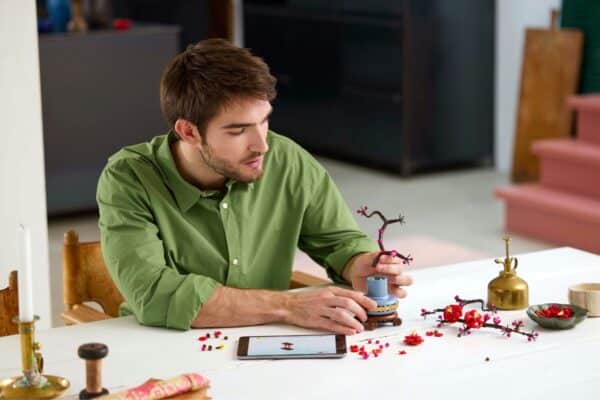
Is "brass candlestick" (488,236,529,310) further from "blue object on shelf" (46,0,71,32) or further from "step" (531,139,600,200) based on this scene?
"blue object on shelf" (46,0,71,32)

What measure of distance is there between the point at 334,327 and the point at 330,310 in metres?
0.04

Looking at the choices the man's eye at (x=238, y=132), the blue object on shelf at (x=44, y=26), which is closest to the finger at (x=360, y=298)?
the man's eye at (x=238, y=132)

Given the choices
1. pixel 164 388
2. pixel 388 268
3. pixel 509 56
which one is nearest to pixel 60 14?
pixel 509 56

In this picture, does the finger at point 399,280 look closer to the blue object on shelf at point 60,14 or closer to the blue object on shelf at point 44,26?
the blue object on shelf at point 44,26

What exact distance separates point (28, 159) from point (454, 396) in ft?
6.55

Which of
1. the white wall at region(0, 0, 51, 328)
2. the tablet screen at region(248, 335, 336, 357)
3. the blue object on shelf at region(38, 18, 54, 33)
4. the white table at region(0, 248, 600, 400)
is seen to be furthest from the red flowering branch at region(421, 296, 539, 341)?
the blue object on shelf at region(38, 18, 54, 33)

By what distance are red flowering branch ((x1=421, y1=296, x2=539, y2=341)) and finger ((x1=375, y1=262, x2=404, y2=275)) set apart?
0.42 feet

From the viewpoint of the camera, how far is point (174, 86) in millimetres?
2602

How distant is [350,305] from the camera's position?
242cm

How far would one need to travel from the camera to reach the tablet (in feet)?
7.38

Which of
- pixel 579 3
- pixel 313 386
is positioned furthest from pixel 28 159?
pixel 579 3

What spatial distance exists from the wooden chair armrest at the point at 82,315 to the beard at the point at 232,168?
1.43ft

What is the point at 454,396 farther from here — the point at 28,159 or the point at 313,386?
the point at 28,159

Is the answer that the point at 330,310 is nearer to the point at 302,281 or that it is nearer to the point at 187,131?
the point at 187,131
